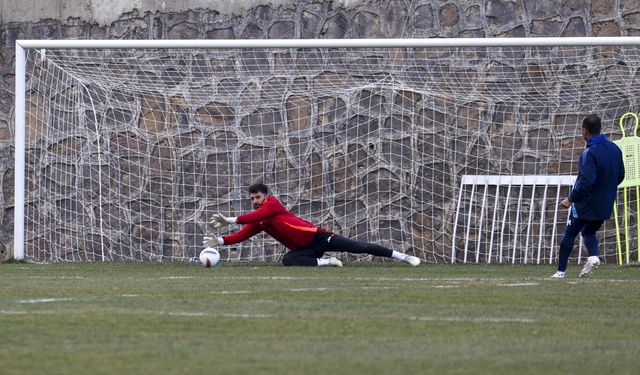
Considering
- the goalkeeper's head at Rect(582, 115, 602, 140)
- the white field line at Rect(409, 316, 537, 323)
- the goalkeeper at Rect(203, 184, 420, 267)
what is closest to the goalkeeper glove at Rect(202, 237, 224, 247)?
the goalkeeper at Rect(203, 184, 420, 267)

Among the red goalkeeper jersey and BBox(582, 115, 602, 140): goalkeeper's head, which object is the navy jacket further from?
the red goalkeeper jersey

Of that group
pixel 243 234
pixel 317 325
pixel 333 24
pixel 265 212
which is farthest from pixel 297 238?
pixel 317 325

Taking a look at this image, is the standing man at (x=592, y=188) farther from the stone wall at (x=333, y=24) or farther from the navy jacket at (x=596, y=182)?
the stone wall at (x=333, y=24)

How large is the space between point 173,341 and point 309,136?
9649mm

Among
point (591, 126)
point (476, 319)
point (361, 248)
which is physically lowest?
point (476, 319)

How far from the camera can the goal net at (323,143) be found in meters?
15.5

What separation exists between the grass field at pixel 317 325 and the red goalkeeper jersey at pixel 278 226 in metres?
2.47

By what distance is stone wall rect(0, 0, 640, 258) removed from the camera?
15.5m

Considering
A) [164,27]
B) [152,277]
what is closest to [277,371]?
[152,277]

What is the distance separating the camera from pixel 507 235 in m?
15.7

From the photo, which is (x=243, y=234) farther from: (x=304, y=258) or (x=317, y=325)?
(x=317, y=325)

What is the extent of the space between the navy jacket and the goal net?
3.46 meters

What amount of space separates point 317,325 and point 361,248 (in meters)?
6.88

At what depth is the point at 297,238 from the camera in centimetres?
1397
